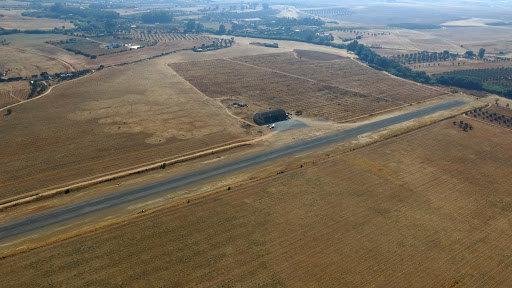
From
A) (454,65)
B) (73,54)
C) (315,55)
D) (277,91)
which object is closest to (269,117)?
(277,91)

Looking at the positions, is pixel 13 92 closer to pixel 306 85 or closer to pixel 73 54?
pixel 73 54

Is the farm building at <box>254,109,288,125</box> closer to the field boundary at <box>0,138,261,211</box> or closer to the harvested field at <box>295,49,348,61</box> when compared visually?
the field boundary at <box>0,138,261,211</box>

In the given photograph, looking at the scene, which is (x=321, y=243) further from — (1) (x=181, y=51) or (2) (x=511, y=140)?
(1) (x=181, y=51)

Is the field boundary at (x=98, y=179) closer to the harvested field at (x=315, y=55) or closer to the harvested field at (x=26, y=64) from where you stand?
the harvested field at (x=26, y=64)

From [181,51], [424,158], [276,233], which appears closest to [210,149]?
[276,233]

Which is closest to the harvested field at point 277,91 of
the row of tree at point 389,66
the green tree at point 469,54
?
the row of tree at point 389,66
